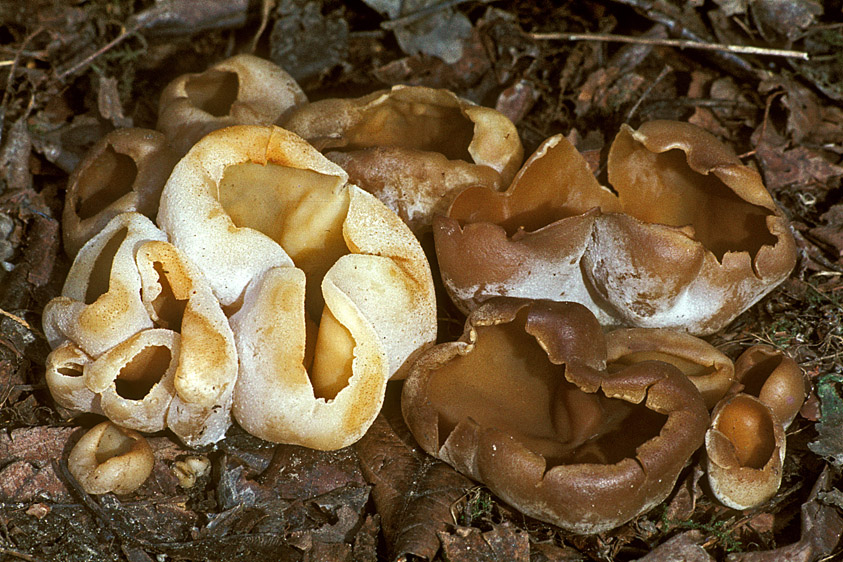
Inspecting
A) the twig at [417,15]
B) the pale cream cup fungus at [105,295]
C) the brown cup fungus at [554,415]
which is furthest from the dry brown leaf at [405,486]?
the twig at [417,15]

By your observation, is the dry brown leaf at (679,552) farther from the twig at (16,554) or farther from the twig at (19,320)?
the twig at (19,320)

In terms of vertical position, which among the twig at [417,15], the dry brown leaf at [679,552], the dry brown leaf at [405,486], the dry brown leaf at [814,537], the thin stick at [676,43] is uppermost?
the twig at [417,15]

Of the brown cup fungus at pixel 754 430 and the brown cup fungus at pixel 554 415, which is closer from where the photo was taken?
the brown cup fungus at pixel 554 415

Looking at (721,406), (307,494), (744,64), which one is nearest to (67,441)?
(307,494)

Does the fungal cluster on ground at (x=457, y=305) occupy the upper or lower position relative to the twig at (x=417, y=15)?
lower

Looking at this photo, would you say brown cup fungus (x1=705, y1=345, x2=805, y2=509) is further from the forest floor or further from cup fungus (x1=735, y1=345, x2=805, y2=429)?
the forest floor

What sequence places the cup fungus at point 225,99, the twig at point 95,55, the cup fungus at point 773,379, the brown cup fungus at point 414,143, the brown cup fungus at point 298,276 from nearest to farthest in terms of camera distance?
the brown cup fungus at point 298,276 → the cup fungus at point 773,379 → the brown cup fungus at point 414,143 → the cup fungus at point 225,99 → the twig at point 95,55

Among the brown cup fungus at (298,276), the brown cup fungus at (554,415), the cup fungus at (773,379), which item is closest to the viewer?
the brown cup fungus at (554,415)
